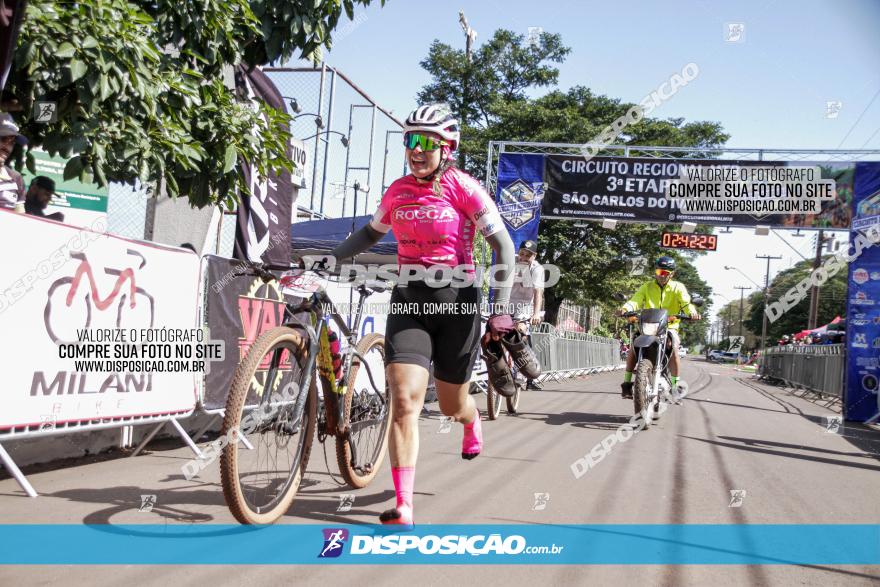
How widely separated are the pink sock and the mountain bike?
63 cm

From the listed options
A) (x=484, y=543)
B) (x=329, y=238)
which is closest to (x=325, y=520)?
(x=484, y=543)

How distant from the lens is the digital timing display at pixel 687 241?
30562 millimetres

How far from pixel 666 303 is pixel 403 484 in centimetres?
673

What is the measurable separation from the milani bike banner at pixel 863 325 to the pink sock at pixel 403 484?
37.8 feet

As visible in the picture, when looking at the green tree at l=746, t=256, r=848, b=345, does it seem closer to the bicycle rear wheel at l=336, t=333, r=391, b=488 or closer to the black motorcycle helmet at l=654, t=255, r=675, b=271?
the black motorcycle helmet at l=654, t=255, r=675, b=271

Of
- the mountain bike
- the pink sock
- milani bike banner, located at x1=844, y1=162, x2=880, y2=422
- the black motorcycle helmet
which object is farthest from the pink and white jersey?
milani bike banner, located at x1=844, y1=162, x2=880, y2=422

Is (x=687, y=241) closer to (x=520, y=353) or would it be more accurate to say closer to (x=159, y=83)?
(x=520, y=353)

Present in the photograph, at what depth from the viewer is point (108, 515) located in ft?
12.4

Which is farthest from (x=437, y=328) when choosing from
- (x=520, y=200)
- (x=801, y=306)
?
(x=801, y=306)

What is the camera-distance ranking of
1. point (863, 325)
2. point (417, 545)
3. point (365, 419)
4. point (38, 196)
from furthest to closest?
point (863, 325) → point (38, 196) → point (365, 419) → point (417, 545)

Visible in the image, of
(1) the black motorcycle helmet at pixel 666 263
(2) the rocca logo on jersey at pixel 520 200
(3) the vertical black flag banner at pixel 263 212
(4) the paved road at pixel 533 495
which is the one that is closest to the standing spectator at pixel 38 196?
(3) the vertical black flag banner at pixel 263 212

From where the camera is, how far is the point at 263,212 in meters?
8.99

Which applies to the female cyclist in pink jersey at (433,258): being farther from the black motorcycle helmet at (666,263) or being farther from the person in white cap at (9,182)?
the black motorcycle helmet at (666,263)

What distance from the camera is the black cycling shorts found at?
382 cm
